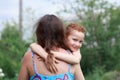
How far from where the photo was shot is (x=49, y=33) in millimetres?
4293

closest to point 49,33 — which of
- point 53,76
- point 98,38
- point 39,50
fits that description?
point 39,50

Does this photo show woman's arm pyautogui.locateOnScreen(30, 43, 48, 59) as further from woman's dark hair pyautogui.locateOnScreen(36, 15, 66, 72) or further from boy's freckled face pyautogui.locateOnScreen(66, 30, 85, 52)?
boy's freckled face pyautogui.locateOnScreen(66, 30, 85, 52)

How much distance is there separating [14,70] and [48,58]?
35.3 ft

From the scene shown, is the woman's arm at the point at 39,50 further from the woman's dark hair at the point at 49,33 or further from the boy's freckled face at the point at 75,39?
the boy's freckled face at the point at 75,39

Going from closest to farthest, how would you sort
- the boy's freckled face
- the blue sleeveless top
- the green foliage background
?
the blue sleeveless top → the boy's freckled face → the green foliage background

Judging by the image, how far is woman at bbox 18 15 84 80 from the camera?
426cm

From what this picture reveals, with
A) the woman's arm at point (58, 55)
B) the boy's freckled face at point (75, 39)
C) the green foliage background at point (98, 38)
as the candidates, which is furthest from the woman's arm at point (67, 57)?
the green foliage background at point (98, 38)

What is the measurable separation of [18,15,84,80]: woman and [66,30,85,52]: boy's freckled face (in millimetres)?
204

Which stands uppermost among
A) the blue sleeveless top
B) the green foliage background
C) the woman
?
the woman

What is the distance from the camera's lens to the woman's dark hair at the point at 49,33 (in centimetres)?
429

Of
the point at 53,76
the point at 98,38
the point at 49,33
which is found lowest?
the point at 98,38

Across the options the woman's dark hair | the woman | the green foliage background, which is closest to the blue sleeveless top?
the woman

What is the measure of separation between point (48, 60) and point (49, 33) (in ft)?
0.71

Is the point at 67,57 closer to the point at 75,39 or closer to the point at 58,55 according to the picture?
the point at 58,55
